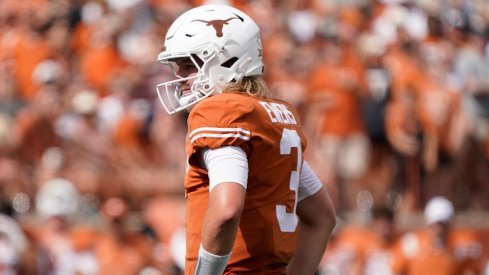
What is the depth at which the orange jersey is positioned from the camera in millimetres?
3605

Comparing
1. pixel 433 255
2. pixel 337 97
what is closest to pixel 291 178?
pixel 433 255

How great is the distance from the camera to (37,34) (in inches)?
465

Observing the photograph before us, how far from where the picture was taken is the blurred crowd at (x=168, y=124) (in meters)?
9.29

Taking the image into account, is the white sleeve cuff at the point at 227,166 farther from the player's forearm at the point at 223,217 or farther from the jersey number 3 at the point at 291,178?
the jersey number 3 at the point at 291,178

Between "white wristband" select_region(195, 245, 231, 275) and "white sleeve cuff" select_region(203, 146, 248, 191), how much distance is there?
0.19 m

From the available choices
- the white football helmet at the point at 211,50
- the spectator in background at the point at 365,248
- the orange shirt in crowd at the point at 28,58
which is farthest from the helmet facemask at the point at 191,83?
the orange shirt in crowd at the point at 28,58

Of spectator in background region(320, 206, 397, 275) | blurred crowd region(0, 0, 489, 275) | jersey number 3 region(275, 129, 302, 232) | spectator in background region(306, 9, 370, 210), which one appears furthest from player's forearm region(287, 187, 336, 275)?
spectator in background region(306, 9, 370, 210)

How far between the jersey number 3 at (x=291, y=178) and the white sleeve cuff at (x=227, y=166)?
213 mm

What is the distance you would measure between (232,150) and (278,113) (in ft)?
0.90

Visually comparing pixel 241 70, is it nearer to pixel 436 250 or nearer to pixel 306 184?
pixel 306 184

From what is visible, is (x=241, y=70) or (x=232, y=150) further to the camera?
(x=241, y=70)

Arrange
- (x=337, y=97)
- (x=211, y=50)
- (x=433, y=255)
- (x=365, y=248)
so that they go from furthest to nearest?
1. (x=337, y=97)
2. (x=365, y=248)
3. (x=433, y=255)
4. (x=211, y=50)

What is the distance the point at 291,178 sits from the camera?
Result: 12.6ft

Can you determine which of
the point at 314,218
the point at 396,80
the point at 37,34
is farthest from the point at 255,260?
the point at 37,34
